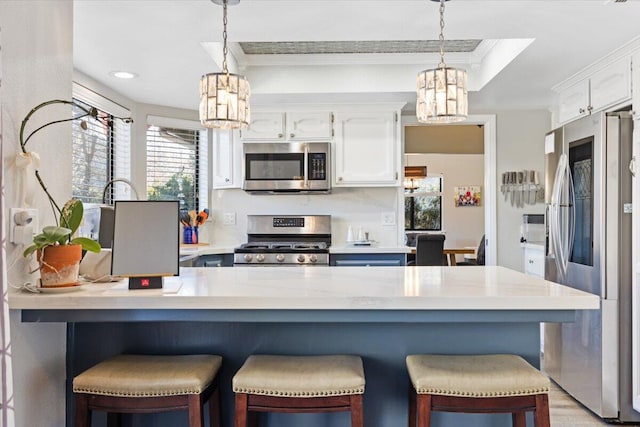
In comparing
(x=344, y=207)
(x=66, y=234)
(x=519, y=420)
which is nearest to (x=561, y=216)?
(x=519, y=420)

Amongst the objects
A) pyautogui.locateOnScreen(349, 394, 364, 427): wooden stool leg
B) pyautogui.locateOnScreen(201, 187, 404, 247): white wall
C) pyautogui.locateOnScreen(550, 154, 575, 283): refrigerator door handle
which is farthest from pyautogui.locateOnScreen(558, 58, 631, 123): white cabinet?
pyautogui.locateOnScreen(349, 394, 364, 427): wooden stool leg

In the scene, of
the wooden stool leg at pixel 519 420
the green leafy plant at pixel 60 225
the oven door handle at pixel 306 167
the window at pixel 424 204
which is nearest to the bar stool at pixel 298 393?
Answer: the wooden stool leg at pixel 519 420

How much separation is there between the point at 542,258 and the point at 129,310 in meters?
3.28

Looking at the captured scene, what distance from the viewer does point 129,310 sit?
1.50 metres

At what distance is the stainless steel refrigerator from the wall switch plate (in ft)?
8.67

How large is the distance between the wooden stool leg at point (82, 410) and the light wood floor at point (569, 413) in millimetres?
2428

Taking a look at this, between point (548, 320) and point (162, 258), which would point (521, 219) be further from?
point (162, 258)

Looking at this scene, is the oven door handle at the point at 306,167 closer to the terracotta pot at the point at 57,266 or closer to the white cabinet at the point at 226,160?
the white cabinet at the point at 226,160

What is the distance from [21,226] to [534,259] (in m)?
3.70

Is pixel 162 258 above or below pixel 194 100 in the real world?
below

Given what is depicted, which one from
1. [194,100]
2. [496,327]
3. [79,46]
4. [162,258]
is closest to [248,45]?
[194,100]

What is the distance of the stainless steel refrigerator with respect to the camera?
8.85 feet

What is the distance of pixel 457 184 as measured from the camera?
26.8ft

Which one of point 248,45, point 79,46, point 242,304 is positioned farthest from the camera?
point 248,45
